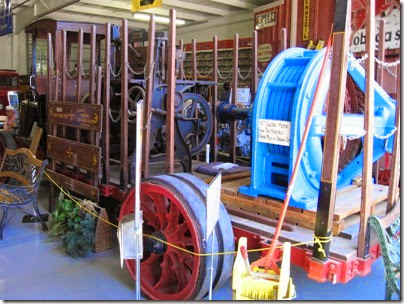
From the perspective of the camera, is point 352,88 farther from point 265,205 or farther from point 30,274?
point 30,274

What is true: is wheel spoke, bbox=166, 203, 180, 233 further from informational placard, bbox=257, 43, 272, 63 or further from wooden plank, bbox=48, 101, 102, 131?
informational placard, bbox=257, 43, 272, 63

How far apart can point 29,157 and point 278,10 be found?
23.0 feet

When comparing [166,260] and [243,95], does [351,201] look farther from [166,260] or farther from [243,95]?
[243,95]

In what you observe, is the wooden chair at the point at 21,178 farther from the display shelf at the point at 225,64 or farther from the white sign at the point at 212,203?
the display shelf at the point at 225,64

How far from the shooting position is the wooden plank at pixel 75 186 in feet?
15.3

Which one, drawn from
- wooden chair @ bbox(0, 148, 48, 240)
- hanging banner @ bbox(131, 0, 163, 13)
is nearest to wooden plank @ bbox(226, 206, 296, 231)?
wooden chair @ bbox(0, 148, 48, 240)

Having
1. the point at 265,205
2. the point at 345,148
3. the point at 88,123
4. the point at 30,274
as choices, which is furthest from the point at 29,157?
the point at 345,148

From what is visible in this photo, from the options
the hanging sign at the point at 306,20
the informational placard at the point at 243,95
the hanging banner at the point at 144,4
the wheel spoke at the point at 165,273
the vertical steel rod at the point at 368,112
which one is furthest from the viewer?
the hanging sign at the point at 306,20

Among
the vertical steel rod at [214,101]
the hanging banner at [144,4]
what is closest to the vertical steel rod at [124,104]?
the vertical steel rod at [214,101]

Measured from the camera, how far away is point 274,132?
3207 mm

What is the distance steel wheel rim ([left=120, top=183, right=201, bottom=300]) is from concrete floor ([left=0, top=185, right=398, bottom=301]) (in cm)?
30

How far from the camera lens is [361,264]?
2656 millimetres

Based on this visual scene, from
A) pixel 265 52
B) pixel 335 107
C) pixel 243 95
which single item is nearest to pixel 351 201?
pixel 335 107

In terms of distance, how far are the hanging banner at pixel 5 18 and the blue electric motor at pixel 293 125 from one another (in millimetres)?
9530
